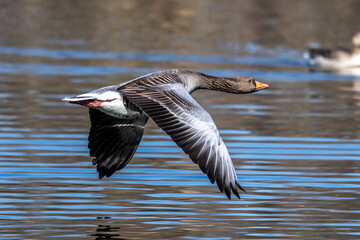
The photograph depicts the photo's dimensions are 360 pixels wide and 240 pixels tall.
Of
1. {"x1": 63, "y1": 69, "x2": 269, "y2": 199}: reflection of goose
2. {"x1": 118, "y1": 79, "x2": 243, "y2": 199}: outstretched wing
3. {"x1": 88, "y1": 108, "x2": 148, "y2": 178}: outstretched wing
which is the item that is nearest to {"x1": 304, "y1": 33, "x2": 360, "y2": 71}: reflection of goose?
{"x1": 63, "y1": 69, "x2": 269, "y2": 199}: reflection of goose

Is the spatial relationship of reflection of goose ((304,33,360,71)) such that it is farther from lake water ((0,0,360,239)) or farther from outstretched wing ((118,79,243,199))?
outstretched wing ((118,79,243,199))

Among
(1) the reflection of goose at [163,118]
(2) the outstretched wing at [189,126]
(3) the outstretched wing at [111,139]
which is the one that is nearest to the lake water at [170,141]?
(3) the outstretched wing at [111,139]

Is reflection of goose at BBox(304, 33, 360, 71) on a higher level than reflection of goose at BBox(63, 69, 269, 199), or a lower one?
lower

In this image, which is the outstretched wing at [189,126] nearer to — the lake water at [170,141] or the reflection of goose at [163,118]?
the reflection of goose at [163,118]

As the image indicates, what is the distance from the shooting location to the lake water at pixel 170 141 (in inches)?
359

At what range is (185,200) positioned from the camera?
10023 mm

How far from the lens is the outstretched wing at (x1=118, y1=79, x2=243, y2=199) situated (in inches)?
335

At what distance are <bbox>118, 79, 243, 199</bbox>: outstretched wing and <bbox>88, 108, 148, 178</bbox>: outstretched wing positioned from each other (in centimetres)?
96

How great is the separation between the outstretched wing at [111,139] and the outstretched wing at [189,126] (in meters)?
0.96

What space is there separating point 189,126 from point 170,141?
5.14m

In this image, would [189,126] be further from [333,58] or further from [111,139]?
[333,58]

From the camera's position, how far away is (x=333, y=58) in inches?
984

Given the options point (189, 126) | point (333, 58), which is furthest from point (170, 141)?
point (333, 58)

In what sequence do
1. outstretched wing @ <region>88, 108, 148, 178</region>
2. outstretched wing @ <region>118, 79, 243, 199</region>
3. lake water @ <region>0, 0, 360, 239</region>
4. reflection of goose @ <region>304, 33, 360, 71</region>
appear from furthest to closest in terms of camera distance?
1. reflection of goose @ <region>304, 33, 360, 71</region>
2. outstretched wing @ <region>88, 108, 148, 178</region>
3. lake water @ <region>0, 0, 360, 239</region>
4. outstretched wing @ <region>118, 79, 243, 199</region>
